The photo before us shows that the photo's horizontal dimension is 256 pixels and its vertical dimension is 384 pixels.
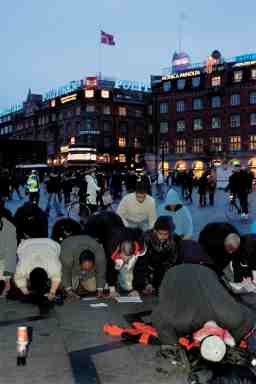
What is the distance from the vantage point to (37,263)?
7805 mm

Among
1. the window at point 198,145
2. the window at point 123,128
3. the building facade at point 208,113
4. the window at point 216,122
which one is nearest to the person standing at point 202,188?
the building facade at point 208,113

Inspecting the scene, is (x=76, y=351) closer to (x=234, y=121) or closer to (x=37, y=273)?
(x=37, y=273)

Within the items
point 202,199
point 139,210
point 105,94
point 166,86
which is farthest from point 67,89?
point 139,210

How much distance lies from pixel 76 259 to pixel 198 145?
243 ft

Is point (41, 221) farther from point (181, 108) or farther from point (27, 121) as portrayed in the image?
point (27, 121)

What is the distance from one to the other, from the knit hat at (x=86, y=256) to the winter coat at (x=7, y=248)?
1139 millimetres

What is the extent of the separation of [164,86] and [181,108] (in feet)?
17.0

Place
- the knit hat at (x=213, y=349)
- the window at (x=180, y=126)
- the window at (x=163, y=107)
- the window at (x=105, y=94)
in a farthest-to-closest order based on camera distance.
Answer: the window at (x=105, y=94), the window at (x=163, y=107), the window at (x=180, y=126), the knit hat at (x=213, y=349)

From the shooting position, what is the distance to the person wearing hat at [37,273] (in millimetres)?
7680

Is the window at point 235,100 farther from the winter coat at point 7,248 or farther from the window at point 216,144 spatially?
the winter coat at point 7,248

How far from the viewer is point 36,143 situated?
248ft

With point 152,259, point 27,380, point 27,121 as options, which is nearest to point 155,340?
point 27,380

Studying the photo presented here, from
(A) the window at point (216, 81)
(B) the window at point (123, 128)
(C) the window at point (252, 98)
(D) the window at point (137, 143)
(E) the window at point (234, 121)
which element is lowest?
(D) the window at point (137, 143)

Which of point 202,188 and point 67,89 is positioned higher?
point 67,89
